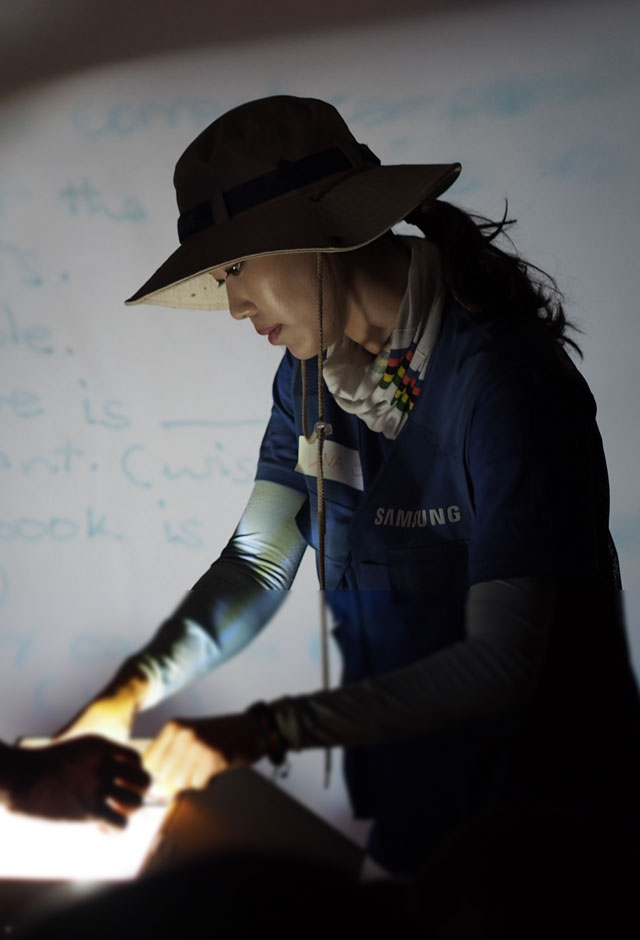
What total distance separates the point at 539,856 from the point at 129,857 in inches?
6.4

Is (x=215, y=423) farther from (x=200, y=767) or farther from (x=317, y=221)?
(x=200, y=767)

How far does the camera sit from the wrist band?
0.37 metres

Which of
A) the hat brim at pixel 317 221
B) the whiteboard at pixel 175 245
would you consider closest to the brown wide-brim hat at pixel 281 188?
the hat brim at pixel 317 221

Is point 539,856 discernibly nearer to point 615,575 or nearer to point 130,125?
point 615,575

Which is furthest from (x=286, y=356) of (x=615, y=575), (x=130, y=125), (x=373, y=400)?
(x=130, y=125)

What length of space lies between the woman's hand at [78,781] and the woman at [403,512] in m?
0.01

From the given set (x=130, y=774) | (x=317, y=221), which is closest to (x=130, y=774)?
(x=130, y=774)

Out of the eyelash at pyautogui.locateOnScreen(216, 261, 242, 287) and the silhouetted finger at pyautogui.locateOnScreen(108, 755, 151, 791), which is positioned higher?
the eyelash at pyautogui.locateOnScreen(216, 261, 242, 287)

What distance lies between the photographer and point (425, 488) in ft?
2.55

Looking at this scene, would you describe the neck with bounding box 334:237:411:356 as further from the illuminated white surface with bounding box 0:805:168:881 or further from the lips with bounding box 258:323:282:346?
the illuminated white surface with bounding box 0:805:168:881

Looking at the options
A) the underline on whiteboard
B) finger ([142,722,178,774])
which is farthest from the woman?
the underline on whiteboard

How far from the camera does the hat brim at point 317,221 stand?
0.64m

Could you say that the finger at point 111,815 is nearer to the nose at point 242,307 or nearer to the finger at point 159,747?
the finger at point 159,747

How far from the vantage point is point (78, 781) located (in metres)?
0.38
